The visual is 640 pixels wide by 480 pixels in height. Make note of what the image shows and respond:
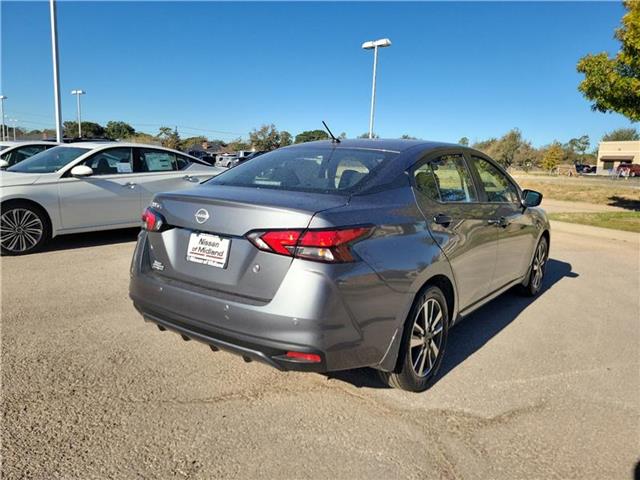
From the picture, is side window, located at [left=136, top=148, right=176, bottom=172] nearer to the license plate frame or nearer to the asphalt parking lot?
the asphalt parking lot

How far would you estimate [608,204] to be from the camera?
18.5 metres

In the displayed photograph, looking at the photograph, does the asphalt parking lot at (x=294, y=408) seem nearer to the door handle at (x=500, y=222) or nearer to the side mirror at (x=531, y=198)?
the door handle at (x=500, y=222)

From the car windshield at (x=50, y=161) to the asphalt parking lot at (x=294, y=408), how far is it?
3005 mm

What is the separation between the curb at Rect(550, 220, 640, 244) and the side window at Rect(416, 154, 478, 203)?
8003 millimetres

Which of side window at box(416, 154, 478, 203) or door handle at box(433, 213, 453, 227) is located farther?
side window at box(416, 154, 478, 203)

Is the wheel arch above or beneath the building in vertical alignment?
beneath

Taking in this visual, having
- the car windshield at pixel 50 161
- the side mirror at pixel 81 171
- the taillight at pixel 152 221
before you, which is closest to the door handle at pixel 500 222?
the taillight at pixel 152 221

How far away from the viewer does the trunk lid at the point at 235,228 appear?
2.58 m

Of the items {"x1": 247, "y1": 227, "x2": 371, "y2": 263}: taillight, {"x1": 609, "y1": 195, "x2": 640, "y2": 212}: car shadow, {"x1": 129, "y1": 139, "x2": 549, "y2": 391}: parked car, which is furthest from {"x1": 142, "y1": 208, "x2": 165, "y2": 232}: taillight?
{"x1": 609, "y1": 195, "x2": 640, "y2": 212}: car shadow

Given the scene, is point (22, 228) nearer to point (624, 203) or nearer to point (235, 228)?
point (235, 228)

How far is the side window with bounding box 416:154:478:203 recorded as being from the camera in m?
3.49

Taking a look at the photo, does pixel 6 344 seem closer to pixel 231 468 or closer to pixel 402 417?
pixel 231 468

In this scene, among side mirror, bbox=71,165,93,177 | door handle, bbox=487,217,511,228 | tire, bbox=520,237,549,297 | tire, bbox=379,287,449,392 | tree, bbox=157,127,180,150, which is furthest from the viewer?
tree, bbox=157,127,180,150

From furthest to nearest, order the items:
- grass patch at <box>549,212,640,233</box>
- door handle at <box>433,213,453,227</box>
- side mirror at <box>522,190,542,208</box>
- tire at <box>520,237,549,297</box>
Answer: grass patch at <box>549,212,640,233</box>
tire at <box>520,237,549,297</box>
side mirror at <box>522,190,542,208</box>
door handle at <box>433,213,453,227</box>
